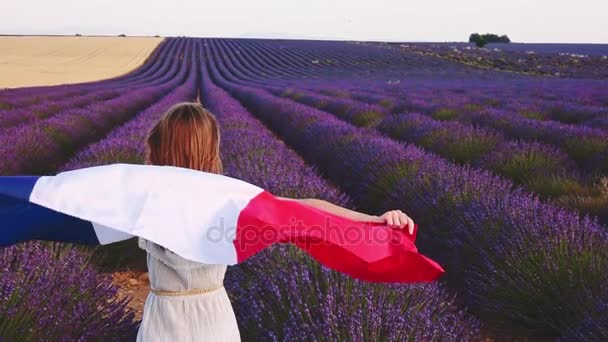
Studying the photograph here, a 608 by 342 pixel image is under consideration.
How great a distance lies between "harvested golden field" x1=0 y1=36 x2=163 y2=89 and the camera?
1169 inches

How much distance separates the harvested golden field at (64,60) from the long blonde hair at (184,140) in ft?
85.2

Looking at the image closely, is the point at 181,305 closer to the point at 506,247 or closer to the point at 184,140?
the point at 184,140

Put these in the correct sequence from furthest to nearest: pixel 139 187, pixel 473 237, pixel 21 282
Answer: pixel 473 237 → pixel 21 282 → pixel 139 187

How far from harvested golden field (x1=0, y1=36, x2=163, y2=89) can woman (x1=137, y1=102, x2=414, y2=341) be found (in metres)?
26.0

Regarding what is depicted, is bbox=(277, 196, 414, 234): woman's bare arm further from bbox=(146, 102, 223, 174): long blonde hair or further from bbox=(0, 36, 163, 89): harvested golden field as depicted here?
bbox=(0, 36, 163, 89): harvested golden field

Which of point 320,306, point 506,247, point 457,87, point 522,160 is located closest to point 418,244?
point 506,247

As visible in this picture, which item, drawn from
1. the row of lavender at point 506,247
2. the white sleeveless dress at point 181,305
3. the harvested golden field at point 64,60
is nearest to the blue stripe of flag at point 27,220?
the white sleeveless dress at point 181,305

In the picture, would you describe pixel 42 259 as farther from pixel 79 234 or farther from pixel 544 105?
pixel 544 105

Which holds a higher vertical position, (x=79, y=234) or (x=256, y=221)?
(x=256, y=221)

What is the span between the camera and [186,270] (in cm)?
140

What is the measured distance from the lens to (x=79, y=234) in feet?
4.71

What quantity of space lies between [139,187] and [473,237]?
232 cm

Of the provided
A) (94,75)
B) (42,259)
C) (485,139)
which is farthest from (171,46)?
(42,259)

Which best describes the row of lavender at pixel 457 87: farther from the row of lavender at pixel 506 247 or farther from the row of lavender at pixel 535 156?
the row of lavender at pixel 506 247
